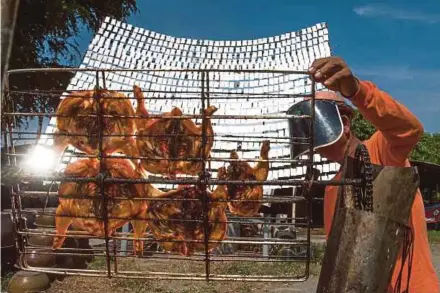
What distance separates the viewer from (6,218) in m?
9.09

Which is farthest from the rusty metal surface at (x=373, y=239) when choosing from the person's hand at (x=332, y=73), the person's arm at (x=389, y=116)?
the person's arm at (x=389, y=116)

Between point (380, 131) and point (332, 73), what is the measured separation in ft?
2.30

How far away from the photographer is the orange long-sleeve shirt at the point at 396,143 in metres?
2.25

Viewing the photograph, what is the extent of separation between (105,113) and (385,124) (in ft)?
3.93

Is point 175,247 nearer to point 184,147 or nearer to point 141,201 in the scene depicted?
point 141,201

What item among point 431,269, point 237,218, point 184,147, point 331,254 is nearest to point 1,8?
point 331,254

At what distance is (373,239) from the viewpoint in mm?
1591

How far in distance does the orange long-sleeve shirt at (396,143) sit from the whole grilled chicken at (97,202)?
0.91m

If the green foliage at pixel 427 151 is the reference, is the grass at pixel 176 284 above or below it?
below

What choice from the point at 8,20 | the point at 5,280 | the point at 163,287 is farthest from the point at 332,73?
the point at 5,280

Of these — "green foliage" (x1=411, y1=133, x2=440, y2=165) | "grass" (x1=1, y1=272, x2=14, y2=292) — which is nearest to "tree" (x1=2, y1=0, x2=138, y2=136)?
Result: "grass" (x1=1, y1=272, x2=14, y2=292)

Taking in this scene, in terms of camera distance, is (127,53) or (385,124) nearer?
(385,124)

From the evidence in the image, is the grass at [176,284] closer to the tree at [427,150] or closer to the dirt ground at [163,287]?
the dirt ground at [163,287]

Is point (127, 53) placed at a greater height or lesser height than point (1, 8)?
greater
